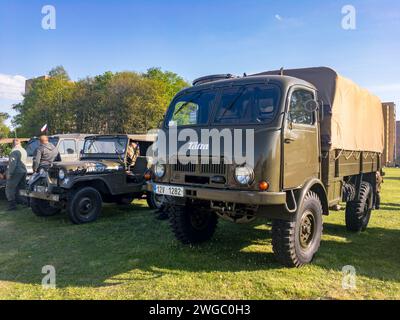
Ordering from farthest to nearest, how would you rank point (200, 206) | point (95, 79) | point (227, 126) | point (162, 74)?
point (162, 74)
point (95, 79)
point (200, 206)
point (227, 126)

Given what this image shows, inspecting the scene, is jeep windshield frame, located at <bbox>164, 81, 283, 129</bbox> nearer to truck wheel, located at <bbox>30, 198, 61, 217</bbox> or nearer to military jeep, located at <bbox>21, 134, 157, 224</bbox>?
military jeep, located at <bbox>21, 134, 157, 224</bbox>

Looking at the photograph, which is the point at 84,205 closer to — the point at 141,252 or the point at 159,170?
the point at 141,252

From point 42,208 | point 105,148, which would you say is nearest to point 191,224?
point 105,148

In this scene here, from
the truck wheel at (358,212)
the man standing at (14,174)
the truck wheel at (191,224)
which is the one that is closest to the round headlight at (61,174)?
the man standing at (14,174)

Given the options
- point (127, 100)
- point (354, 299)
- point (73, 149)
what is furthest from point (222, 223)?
point (127, 100)

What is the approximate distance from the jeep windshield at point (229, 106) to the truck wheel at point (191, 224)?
1.35m

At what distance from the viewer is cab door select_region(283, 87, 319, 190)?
4219 millimetres

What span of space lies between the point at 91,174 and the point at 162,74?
37628 millimetres

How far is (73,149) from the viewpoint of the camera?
10695 mm

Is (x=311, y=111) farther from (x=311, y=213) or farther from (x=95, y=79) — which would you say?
(x=95, y=79)

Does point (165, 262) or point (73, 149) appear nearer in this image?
point (165, 262)

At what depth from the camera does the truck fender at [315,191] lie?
170 inches

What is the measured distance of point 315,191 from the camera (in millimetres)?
4902

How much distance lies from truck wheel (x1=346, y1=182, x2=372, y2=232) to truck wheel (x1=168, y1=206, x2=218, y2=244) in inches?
100
